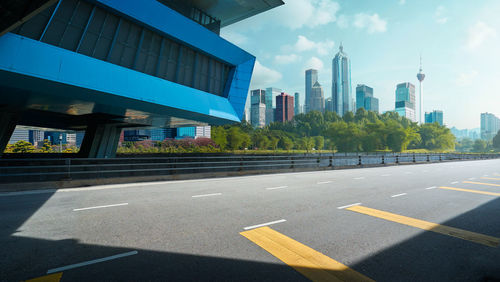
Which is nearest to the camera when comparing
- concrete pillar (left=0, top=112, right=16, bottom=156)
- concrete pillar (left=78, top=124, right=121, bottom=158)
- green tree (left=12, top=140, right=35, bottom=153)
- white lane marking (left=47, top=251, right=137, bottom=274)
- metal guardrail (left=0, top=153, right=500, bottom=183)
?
white lane marking (left=47, top=251, right=137, bottom=274)

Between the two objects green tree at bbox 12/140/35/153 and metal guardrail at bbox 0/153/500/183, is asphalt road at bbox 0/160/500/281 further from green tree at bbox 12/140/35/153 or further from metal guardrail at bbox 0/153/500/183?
green tree at bbox 12/140/35/153

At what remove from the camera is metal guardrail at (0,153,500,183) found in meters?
10.7

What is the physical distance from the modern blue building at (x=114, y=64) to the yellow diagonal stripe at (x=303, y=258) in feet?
25.6

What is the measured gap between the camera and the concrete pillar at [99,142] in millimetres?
27359

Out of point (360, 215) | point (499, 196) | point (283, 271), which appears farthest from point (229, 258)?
point (499, 196)

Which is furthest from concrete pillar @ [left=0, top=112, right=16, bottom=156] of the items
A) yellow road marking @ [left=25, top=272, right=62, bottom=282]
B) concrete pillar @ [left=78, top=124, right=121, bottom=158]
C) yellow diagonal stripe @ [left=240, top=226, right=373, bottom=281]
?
yellow diagonal stripe @ [left=240, top=226, right=373, bottom=281]

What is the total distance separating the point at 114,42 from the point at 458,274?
22302mm

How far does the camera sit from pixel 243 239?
178 inches

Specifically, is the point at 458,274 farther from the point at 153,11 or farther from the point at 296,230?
the point at 153,11

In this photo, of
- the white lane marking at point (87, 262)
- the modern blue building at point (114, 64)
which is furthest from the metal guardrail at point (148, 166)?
the white lane marking at point (87, 262)

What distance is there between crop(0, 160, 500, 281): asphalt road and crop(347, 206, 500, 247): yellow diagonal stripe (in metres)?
0.02

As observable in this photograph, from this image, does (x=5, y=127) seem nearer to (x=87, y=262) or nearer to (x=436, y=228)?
(x=87, y=262)

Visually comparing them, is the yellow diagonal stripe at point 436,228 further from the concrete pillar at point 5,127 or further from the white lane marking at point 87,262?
the concrete pillar at point 5,127

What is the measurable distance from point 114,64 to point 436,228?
2125 cm
